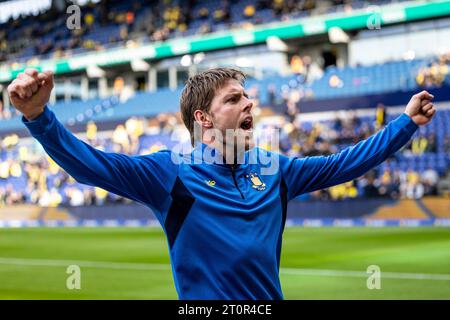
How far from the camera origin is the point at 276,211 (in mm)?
3359

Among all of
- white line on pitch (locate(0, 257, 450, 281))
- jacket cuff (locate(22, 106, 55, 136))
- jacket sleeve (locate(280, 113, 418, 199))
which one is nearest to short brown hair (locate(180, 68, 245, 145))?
jacket sleeve (locate(280, 113, 418, 199))

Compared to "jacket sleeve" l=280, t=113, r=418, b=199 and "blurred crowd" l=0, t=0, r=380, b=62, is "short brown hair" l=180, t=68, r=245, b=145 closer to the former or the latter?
"jacket sleeve" l=280, t=113, r=418, b=199

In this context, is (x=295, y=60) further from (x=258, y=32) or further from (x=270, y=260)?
(x=270, y=260)

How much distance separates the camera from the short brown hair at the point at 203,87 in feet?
11.3

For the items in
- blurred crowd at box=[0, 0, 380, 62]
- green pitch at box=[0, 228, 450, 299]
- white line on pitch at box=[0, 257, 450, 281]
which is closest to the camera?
green pitch at box=[0, 228, 450, 299]

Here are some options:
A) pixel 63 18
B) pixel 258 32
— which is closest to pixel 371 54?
pixel 258 32

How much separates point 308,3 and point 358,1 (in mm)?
3238

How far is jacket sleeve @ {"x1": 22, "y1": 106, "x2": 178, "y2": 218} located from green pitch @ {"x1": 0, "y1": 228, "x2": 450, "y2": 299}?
20.9 ft

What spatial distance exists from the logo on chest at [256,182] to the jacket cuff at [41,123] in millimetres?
1015

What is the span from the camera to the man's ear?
3.46 meters

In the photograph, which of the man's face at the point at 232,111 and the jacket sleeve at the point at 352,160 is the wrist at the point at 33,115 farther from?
the jacket sleeve at the point at 352,160

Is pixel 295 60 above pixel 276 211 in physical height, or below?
above

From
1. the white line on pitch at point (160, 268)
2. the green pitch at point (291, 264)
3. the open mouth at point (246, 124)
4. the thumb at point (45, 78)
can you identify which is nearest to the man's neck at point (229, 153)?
the open mouth at point (246, 124)
